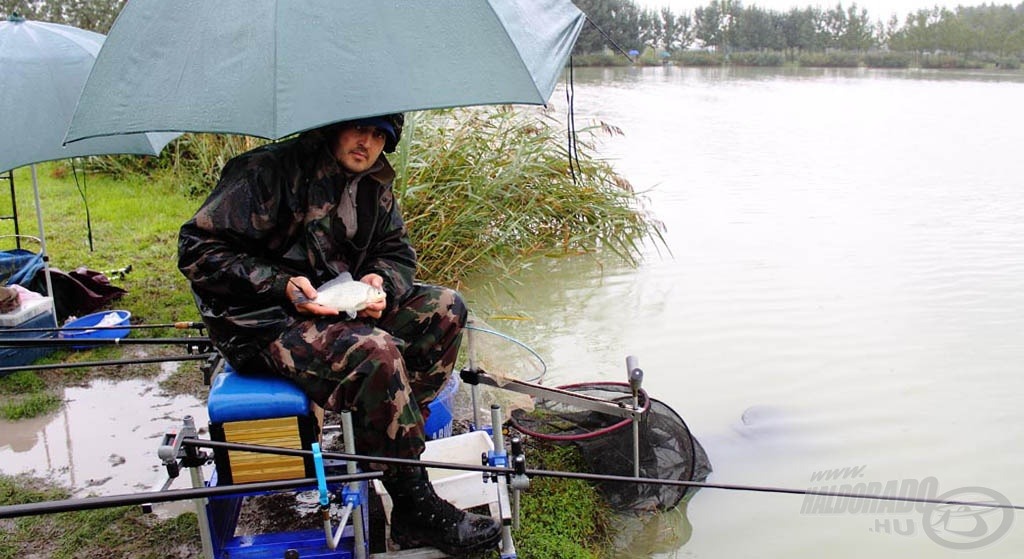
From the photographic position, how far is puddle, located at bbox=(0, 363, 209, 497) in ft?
10.2

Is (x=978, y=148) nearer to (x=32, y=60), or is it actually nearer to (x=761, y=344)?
(x=761, y=344)

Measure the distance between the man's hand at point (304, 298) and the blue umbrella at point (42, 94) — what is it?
153 centimetres

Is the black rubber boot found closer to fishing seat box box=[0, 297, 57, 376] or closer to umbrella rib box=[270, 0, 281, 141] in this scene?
umbrella rib box=[270, 0, 281, 141]

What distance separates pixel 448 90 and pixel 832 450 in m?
2.71

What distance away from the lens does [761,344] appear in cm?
522

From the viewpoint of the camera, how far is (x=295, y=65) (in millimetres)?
2184

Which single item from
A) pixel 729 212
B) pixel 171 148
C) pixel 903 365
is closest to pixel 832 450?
pixel 903 365

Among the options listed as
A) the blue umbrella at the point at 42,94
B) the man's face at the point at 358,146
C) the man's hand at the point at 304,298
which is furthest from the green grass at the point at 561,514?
the blue umbrella at the point at 42,94

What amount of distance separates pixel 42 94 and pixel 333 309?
2.14 metres

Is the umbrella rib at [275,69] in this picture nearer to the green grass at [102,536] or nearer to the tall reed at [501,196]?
the green grass at [102,536]

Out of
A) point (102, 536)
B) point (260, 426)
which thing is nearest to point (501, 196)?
point (102, 536)

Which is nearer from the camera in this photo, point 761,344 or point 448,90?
point 448,90

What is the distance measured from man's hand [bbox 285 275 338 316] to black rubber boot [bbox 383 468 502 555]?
1.60 ft

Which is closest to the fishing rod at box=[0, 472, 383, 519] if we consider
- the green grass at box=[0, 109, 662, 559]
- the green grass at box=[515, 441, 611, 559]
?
the green grass at box=[515, 441, 611, 559]
